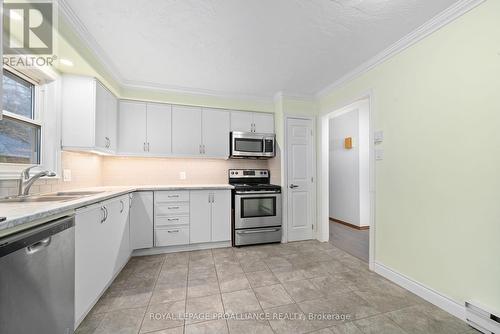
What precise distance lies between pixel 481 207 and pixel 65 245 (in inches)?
115

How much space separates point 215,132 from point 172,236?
175cm

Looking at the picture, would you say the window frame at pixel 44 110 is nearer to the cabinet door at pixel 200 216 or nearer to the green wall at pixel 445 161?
the cabinet door at pixel 200 216

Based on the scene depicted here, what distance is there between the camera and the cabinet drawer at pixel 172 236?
278 cm

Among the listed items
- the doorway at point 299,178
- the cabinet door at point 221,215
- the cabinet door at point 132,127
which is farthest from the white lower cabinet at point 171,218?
the doorway at point 299,178

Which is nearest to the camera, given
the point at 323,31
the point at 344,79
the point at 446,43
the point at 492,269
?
the point at 492,269

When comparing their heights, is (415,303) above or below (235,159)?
below

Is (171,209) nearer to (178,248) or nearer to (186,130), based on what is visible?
(178,248)

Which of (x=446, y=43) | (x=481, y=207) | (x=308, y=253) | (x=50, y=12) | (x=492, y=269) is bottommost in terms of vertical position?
(x=308, y=253)

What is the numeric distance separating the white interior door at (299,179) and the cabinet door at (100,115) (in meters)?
2.61

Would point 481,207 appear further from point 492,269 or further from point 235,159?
point 235,159

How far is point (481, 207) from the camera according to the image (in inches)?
57.8

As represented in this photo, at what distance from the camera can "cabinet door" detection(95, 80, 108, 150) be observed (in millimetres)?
2293

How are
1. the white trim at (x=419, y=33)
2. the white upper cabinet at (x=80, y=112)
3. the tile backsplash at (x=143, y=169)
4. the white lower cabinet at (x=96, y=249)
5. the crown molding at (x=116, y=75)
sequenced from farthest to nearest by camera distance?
the tile backsplash at (x=143, y=169) < the white upper cabinet at (x=80, y=112) < the crown molding at (x=116, y=75) < the white trim at (x=419, y=33) < the white lower cabinet at (x=96, y=249)

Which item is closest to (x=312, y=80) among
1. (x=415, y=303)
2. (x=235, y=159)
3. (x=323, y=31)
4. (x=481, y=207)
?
(x=323, y=31)
